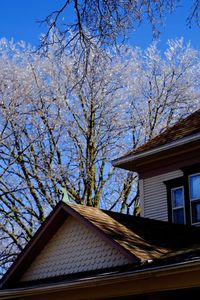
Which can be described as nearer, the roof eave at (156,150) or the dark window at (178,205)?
the roof eave at (156,150)

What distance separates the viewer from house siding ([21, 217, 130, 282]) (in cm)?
1501

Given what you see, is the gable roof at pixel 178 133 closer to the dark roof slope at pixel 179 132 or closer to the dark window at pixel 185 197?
the dark roof slope at pixel 179 132

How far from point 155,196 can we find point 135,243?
4573 mm

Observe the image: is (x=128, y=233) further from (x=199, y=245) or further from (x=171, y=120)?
(x=171, y=120)

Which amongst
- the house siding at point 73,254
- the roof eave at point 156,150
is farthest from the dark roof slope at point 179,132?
the house siding at point 73,254

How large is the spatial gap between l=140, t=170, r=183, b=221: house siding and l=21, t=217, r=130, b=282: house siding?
3.27 m

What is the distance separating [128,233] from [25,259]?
11.5 ft

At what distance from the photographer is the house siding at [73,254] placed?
49.3 ft

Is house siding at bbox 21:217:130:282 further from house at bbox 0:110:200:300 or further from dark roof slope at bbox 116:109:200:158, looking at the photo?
dark roof slope at bbox 116:109:200:158

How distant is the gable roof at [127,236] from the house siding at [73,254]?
0.22 m

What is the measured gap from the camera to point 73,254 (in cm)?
1611

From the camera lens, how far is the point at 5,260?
28.7m

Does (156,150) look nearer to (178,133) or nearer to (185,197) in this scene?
(178,133)

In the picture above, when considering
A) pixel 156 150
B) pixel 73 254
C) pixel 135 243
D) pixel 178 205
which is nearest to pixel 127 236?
pixel 135 243
